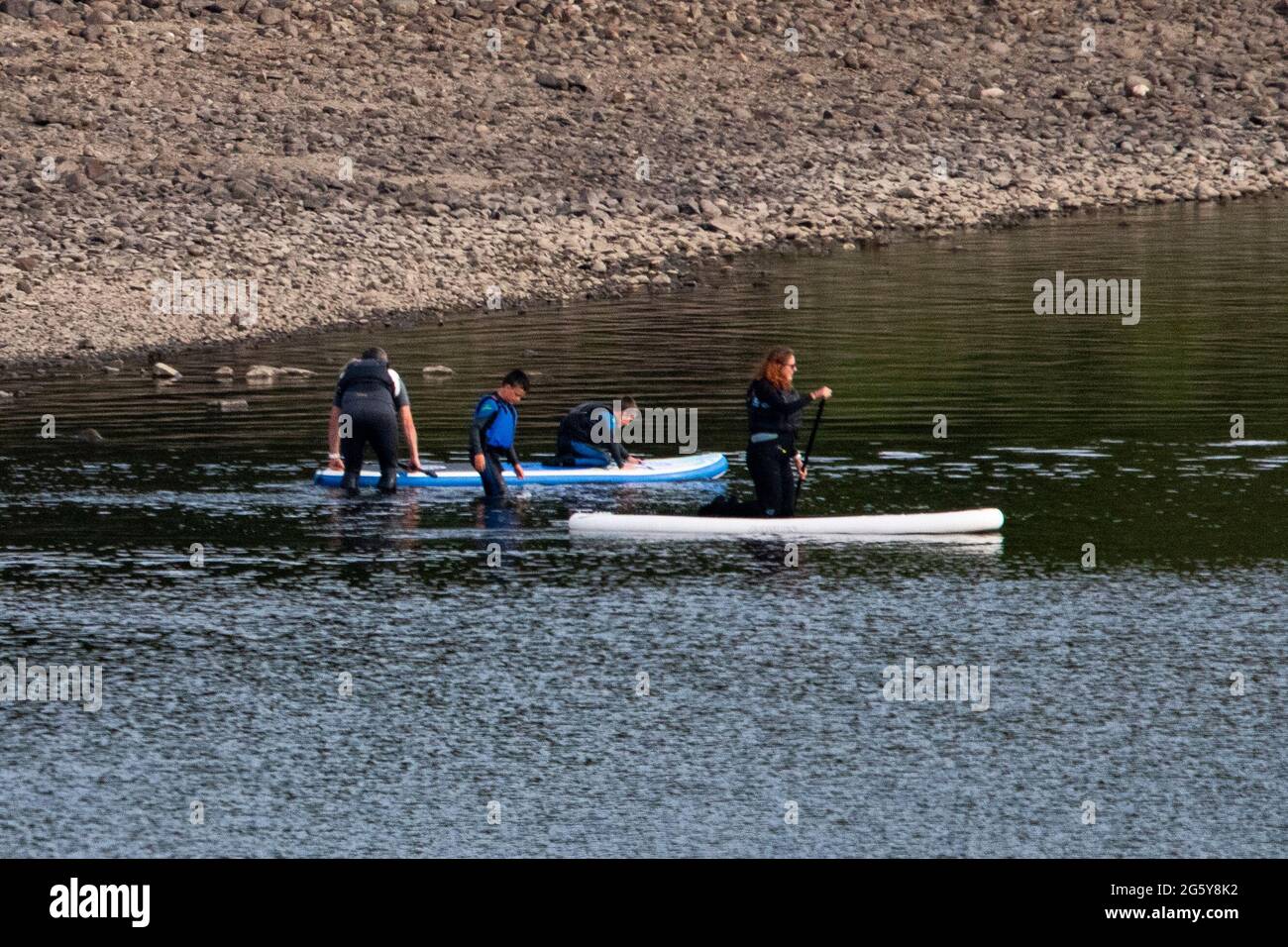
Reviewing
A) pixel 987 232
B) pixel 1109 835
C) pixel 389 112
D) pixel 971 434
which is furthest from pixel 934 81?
pixel 1109 835

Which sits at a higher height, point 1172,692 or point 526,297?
point 526,297

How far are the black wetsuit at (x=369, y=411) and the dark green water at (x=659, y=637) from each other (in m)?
0.54

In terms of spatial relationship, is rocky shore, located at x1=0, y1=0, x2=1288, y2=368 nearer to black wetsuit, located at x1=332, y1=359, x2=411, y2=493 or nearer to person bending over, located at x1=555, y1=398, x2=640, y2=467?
black wetsuit, located at x1=332, y1=359, x2=411, y2=493

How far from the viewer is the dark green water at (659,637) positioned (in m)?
15.0

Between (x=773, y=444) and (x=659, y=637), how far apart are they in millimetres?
4574

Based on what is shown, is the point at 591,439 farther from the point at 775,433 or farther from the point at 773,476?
the point at 775,433

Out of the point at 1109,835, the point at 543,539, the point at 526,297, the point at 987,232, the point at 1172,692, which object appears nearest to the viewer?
the point at 1109,835

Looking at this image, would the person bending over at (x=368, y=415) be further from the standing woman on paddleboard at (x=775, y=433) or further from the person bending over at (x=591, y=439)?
the standing woman on paddleboard at (x=775, y=433)

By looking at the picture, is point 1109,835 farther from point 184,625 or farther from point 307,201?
point 307,201

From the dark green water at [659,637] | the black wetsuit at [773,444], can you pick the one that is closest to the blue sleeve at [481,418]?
the dark green water at [659,637]

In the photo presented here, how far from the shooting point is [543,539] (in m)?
23.8

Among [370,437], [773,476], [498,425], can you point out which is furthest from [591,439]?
[773,476]

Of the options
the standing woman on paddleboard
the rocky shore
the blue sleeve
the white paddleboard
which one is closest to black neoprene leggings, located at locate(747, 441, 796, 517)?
the standing woman on paddleboard

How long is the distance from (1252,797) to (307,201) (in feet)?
A: 116
